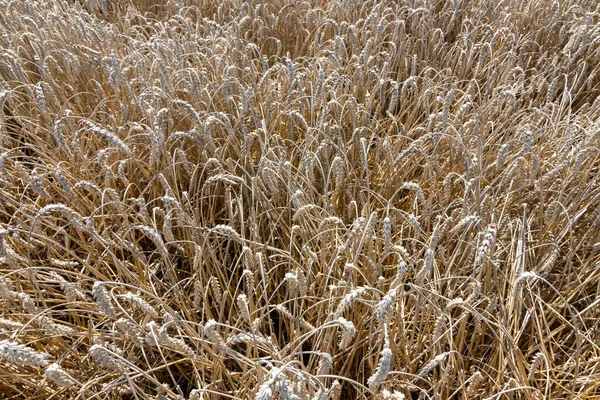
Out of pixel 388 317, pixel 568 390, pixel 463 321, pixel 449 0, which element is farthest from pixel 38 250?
pixel 449 0

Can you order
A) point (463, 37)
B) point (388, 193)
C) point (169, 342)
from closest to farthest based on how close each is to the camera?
point (169, 342), point (388, 193), point (463, 37)

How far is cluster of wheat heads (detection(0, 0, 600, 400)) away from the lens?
88 centimetres

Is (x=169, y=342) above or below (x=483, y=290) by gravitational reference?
above

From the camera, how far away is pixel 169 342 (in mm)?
773

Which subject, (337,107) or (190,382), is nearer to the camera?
(190,382)

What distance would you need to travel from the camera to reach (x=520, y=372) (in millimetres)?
875

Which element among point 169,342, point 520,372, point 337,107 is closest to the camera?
point 169,342

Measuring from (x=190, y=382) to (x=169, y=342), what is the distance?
0.23 metres

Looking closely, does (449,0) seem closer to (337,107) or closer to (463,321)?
(337,107)

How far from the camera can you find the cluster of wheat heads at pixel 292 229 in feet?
2.88

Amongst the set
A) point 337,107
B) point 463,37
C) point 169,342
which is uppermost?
point 463,37

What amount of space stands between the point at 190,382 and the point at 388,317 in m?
0.44

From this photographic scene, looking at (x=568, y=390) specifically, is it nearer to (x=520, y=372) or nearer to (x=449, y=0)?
(x=520, y=372)

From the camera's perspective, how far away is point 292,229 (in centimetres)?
103
